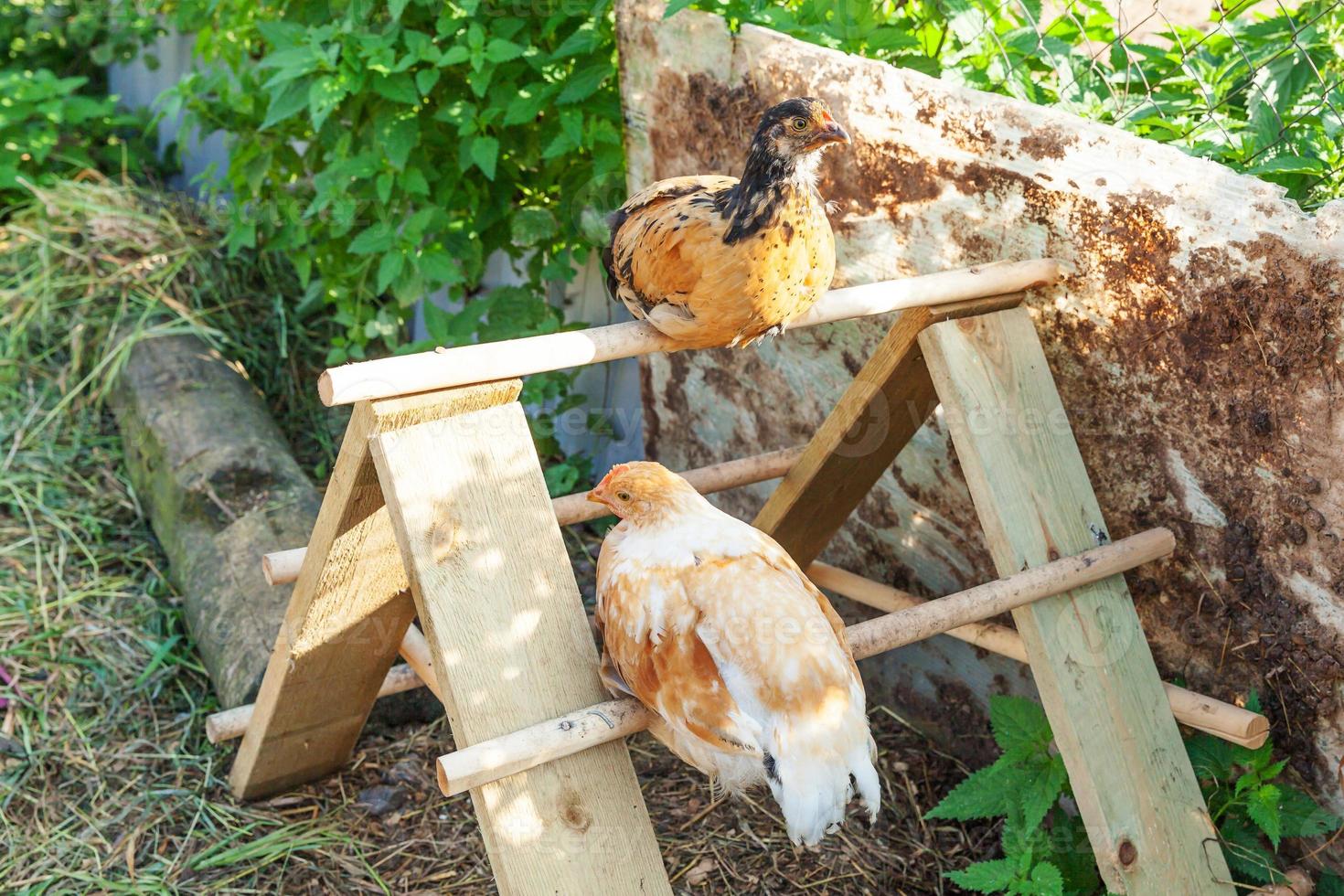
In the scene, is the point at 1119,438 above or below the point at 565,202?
below

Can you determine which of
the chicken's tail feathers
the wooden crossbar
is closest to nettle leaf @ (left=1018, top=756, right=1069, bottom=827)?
the wooden crossbar

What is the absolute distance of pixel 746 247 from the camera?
5.30ft

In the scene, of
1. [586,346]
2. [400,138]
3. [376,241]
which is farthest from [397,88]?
[586,346]

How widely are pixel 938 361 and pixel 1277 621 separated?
2.20 ft

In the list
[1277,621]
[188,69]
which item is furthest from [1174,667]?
[188,69]

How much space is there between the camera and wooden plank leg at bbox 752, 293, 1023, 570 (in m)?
1.98

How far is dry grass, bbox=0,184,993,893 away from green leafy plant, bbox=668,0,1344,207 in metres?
1.34

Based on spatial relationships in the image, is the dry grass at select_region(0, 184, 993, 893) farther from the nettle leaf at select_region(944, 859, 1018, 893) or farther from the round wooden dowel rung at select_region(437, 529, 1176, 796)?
the round wooden dowel rung at select_region(437, 529, 1176, 796)

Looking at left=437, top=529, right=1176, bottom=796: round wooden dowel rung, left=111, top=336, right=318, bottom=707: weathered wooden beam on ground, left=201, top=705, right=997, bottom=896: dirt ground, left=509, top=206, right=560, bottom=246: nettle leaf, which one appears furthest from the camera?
left=509, top=206, right=560, bottom=246: nettle leaf

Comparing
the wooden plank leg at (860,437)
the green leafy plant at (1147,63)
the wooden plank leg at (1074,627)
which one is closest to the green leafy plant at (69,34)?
the green leafy plant at (1147,63)

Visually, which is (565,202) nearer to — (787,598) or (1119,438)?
(1119,438)

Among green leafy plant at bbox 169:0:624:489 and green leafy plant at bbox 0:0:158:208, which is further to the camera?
green leafy plant at bbox 0:0:158:208

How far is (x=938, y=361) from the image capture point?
1.92 metres

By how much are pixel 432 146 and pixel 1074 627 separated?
207 centimetres
